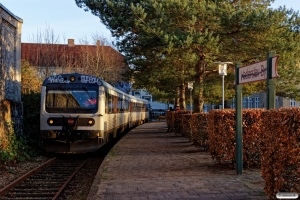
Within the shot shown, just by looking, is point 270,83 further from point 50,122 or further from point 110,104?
point 110,104

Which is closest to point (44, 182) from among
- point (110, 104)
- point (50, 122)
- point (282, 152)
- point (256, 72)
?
point (50, 122)

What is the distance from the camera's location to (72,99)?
14867 mm

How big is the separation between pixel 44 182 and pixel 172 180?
353 cm

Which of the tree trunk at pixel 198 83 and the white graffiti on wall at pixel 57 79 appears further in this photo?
the tree trunk at pixel 198 83

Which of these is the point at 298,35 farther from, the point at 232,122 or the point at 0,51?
the point at 0,51

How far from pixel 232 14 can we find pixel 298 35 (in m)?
3.47

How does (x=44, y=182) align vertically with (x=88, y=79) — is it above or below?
below

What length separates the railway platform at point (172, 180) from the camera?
284 inches

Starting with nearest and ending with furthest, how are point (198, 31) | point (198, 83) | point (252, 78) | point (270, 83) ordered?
point (270, 83)
point (252, 78)
point (198, 31)
point (198, 83)

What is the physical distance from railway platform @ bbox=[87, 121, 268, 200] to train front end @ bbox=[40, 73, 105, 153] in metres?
1.89

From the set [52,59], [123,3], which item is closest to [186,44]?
[123,3]

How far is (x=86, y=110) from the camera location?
14.8 m

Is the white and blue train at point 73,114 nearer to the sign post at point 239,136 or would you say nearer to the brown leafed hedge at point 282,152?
the sign post at point 239,136

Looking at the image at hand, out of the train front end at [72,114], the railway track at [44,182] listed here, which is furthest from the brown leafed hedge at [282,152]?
the train front end at [72,114]
